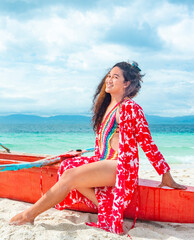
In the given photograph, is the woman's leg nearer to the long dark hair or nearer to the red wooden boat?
the red wooden boat

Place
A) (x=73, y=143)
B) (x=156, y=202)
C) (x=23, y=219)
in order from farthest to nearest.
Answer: (x=73, y=143), (x=156, y=202), (x=23, y=219)

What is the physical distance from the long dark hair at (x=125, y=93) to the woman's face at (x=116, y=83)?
0.09 ft

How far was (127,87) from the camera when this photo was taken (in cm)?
228

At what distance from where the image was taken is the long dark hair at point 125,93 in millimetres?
2280

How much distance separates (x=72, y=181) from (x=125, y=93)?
0.85 metres

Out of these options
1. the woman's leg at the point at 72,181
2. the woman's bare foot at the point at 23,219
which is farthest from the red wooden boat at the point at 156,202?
the woman's bare foot at the point at 23,219

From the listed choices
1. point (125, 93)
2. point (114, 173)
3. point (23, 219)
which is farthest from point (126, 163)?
point (23, 219)

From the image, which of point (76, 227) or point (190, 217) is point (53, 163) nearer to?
point (76, 227)

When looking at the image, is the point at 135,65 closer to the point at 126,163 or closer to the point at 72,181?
the point at 126,163

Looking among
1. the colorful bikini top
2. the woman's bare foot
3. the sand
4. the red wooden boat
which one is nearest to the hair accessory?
the colorful bikini top

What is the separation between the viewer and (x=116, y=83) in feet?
7.45

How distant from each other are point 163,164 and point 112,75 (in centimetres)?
86

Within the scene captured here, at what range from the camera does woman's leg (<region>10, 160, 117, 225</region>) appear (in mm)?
1980

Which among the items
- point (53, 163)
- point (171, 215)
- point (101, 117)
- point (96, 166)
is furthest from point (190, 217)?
point (53, 163)
